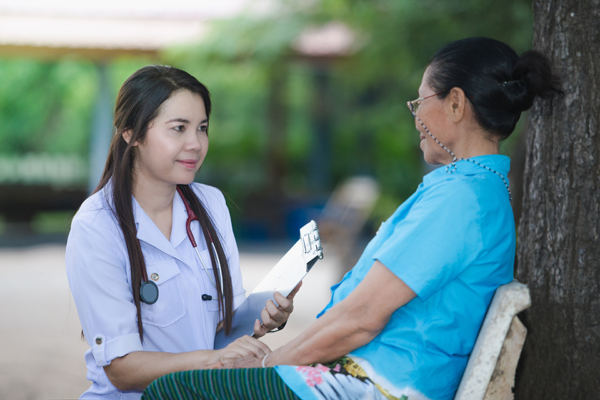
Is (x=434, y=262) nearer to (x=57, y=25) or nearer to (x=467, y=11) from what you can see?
(x=467, y=11)

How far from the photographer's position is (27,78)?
16.2m

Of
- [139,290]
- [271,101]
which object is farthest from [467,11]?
[271,101]

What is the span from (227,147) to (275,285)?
37.4 ft

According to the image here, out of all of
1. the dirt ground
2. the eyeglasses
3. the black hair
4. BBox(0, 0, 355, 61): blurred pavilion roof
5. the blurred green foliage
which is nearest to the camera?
the black hair

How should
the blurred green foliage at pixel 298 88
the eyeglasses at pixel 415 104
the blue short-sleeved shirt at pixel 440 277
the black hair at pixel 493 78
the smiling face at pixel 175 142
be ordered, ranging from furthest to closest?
1. the blurred green foliage at pixel 298 88
2. the smiling face at pixel 175 142
3. the eyeglasses at pixel 415 104
4. the black hair at pixel 493 78
5. the blue short-sleeved shirt at pixel 440 277

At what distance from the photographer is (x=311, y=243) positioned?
7.38 ft

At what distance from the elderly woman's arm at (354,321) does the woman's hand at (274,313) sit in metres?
0.31

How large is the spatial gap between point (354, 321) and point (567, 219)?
3.39 ft

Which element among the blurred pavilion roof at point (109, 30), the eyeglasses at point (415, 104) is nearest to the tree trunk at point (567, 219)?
the eyeglasses at point (415, 104)

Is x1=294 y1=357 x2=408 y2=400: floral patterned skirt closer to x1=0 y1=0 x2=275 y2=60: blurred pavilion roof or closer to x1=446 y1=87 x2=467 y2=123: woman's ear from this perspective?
x1=446 y1=87 x2=467 y2=123: woman's ear

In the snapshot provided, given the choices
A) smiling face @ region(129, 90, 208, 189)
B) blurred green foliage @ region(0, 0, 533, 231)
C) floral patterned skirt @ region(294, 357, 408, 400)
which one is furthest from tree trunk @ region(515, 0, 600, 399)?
blurred green foliage @ region(0, 0, 533, 231)

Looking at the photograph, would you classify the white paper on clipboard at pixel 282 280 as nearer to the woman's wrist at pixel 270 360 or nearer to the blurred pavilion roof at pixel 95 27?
the woman's wrist at pixel 270 360

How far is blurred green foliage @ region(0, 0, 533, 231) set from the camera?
6.00 meters

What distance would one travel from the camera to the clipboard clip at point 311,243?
7.15 ft
